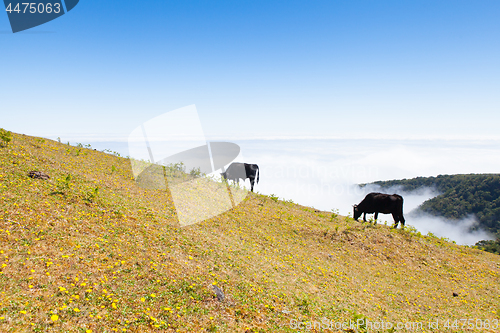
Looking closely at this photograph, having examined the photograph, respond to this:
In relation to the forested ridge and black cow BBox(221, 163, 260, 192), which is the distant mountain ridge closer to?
the forested ridge

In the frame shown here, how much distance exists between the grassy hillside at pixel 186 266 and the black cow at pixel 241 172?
1111 centimetres

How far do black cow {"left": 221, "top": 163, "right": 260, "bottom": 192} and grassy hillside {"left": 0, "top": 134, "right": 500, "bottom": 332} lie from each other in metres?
11.1

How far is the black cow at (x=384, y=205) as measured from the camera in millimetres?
21906

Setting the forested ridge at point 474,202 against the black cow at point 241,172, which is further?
the forested ridge at point 474,202

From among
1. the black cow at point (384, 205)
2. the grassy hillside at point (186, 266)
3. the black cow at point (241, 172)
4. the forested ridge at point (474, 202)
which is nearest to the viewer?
the grassy hillside at point (186, 266)

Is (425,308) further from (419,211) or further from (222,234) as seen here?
(419,211)

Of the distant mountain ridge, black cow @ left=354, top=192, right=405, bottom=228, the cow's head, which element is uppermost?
black cow @ left=354, top=192, right=405, bottom=228

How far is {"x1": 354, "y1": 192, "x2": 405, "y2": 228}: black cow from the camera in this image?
21.9 metres

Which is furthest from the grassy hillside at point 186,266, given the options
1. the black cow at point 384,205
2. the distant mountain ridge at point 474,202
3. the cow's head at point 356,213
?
the distant mountain ridge at point 474,202

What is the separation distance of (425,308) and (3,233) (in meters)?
16.9

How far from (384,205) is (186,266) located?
19.9 metres

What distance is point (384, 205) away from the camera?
73.1ft

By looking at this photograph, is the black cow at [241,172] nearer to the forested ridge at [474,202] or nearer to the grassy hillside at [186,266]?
the grassy hillside at [186,266]

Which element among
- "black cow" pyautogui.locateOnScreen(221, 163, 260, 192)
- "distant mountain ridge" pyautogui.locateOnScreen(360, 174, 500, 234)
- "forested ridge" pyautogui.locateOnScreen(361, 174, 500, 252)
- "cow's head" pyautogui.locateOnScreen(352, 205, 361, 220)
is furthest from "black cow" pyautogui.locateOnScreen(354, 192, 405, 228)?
"distant mountain ridge" pyautogui.locateOnScreen(360, 174, 500, 234)
